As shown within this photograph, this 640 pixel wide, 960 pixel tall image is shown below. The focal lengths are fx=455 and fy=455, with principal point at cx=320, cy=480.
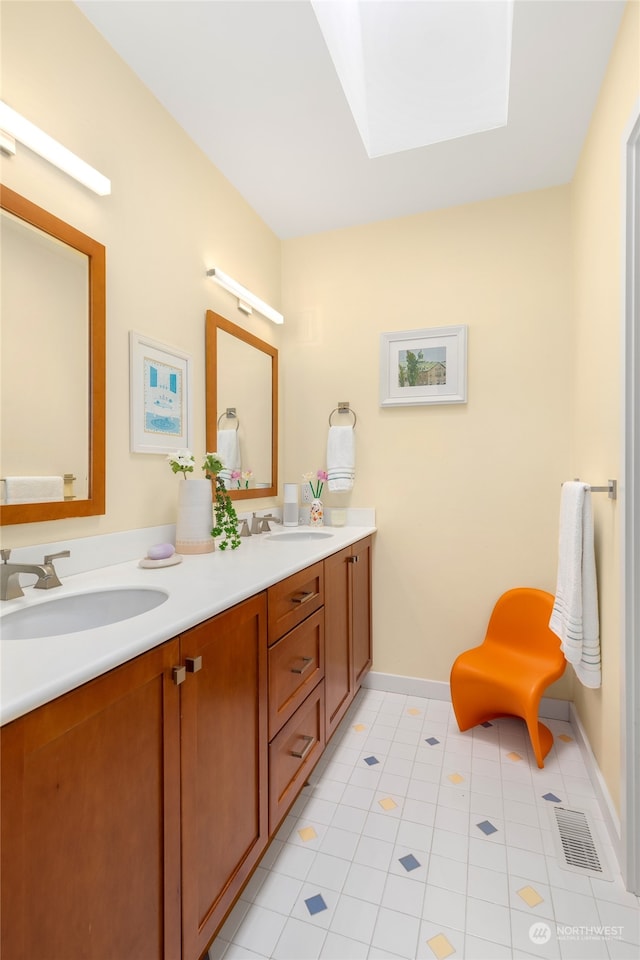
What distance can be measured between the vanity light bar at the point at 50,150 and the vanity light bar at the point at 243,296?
61cm

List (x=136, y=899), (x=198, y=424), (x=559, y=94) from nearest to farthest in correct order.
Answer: (x=136, y=899)
(x=559, y=94)
(x=198, y=424)

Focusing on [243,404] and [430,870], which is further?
[243,404]

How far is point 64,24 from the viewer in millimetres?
1324

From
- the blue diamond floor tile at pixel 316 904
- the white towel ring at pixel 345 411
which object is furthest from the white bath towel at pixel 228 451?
the blue diamond floor tile at pixel 316 904

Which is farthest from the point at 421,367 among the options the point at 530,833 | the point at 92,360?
the point at 530,833

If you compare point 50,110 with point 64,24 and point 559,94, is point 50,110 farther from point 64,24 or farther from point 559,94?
point 559,94

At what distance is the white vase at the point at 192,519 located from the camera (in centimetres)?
168

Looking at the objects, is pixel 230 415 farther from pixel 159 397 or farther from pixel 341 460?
pixel 341 460

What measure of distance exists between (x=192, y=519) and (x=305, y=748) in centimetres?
89

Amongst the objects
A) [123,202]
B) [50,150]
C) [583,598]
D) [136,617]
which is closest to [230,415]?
[123,202]

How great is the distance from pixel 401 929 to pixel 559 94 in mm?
2718

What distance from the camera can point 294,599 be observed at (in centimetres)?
147

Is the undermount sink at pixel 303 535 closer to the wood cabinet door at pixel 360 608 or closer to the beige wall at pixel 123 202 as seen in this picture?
the wood cabinet door at pixel 360 608

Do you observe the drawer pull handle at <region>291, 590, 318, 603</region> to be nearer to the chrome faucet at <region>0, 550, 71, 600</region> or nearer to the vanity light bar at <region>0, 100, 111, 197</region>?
the chrome faucet at <region>0, 550, 71, 600</region>
